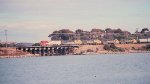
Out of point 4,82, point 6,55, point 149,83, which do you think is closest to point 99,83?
point 149,83

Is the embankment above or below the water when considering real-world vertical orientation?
above

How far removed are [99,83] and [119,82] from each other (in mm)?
2903

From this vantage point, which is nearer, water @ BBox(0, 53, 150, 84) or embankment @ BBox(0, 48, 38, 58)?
water @ BBox(0, 53, 150, 84)

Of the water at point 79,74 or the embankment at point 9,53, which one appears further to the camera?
the embankment at point 9,53

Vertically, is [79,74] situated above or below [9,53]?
below

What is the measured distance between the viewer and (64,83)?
62.8 meters

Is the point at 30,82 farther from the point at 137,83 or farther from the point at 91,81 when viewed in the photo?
the point at 137,83

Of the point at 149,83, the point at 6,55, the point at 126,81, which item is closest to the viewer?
the point at 149,83

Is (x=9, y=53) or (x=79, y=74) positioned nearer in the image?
(x=79, y=74)

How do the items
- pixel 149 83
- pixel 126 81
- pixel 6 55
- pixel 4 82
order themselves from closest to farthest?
1. pixel 149 83
2. pixel 126 81
3. pixel 4 82
4. pixel 6 55

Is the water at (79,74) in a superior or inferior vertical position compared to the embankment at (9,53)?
inferior

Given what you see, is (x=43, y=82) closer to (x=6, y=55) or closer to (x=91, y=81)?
(x=91, y=81)

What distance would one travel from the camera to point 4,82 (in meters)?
68.8

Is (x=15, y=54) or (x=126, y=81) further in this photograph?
(x=15, y=54)
